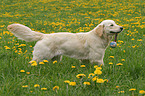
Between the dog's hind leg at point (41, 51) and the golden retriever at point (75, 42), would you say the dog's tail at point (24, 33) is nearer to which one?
the golden retriever at point (75, 42)

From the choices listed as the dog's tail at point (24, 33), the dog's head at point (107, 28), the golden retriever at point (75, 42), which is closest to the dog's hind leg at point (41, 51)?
the golden retriever at point (75, 42)

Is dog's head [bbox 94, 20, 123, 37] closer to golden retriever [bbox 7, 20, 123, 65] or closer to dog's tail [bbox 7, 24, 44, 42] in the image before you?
golden retriever [bbox 7, 20, 123, 65]

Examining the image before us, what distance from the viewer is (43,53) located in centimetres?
369

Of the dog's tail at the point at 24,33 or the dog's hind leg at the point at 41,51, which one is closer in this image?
the dog's hind leg at the point at 41,51

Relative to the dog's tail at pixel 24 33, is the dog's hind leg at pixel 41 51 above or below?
below

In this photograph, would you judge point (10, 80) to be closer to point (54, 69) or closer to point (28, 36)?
point (54, 69)

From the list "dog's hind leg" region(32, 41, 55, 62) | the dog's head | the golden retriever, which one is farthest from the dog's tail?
the dog's head

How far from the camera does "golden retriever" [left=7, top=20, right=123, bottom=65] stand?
3.75 meters

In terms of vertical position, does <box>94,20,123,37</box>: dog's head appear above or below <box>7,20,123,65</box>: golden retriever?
above

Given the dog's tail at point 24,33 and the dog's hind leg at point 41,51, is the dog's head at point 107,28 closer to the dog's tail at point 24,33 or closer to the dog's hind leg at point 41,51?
the dog's hind leg at point 41,51

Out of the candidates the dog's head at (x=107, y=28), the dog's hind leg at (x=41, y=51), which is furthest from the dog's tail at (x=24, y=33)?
the dog's head at (x=107, y=28)

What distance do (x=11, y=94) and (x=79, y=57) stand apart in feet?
6.19

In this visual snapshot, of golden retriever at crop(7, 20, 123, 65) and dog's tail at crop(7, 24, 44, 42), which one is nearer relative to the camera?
golden retriever at crop(7, 20, 123, 65)

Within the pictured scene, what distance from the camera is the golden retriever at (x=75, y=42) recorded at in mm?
3754
